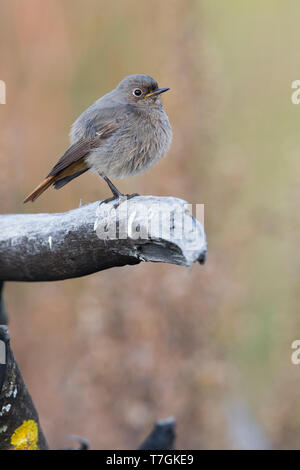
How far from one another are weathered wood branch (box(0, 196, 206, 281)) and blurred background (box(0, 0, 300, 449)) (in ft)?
4.86

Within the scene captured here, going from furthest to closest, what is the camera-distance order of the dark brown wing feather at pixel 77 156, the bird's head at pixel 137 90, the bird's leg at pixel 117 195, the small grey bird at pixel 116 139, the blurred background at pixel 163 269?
the blurred background at pixel 163 269, the bird's head at pixel 137 90, the small grey bird at pixel 116 139, the dark brown wing feather at pixel 77 156, the bird's leg at pixel 117 195

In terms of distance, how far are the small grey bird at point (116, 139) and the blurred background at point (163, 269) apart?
0.60 m

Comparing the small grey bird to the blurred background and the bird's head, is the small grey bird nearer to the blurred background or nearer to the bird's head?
the bird's head

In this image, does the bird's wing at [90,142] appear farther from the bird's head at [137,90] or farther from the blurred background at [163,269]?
the blurred background at [163,269]

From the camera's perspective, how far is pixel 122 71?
4.35 meters

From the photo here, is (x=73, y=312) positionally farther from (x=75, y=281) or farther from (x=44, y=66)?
(x=44, y=66)

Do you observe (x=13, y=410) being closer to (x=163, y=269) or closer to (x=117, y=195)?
(x=117, y=195)

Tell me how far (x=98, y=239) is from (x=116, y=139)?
1038 mm

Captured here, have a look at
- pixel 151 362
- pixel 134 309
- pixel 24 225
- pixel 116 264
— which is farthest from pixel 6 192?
pixel 116 264

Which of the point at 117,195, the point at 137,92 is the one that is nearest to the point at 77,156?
the point at 117,195

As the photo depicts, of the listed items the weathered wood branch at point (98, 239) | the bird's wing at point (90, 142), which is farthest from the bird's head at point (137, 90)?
the weathered wood branch at point (98, 239)

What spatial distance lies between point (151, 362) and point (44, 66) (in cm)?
210

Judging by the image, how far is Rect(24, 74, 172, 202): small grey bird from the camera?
9.18ft

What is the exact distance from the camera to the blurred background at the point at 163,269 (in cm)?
354
